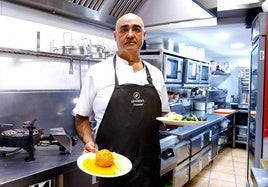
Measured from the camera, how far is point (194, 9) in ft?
10.5

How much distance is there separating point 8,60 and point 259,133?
243cm

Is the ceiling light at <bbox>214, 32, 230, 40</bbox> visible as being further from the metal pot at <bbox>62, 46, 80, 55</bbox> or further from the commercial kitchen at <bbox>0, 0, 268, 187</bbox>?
the metal pot at <bbox>62, 46, 80, 55</bbox>

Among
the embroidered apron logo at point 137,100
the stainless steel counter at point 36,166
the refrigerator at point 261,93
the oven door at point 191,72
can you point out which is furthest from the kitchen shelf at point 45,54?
the refrigerator at point 261,93

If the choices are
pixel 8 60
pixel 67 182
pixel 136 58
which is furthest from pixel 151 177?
pixel 8 60

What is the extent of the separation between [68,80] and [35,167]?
3.98 ft

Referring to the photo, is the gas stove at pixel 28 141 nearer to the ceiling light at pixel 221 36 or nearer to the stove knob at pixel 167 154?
the stove knob at pixel 167 154

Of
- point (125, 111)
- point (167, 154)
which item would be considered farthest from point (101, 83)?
point (167, 154)

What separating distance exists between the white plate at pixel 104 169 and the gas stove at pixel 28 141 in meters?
0.52

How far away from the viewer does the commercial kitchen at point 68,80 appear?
1643 mm

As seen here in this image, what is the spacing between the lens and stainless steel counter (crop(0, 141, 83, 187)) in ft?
4.37

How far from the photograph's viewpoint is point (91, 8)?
2609 millimetres

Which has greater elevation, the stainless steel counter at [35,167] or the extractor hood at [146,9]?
the extractor hood at [146,9]

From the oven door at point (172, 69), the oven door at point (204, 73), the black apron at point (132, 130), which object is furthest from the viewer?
the oven door at point (204, 73)

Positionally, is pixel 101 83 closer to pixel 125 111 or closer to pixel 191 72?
pixel 125 111
